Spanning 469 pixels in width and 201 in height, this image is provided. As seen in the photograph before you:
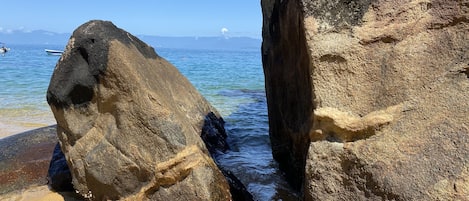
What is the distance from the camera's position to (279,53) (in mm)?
3498

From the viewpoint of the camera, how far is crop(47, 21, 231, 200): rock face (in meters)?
2.72

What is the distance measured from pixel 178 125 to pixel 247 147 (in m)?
2.58

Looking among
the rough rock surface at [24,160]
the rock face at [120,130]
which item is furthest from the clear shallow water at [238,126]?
the rough rock surface at [24,160]

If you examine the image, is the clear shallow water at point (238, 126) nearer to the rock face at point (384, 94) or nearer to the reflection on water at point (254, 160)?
the reflection on water at point (254, 160)

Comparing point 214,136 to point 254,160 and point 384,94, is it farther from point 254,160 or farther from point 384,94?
point 384,94

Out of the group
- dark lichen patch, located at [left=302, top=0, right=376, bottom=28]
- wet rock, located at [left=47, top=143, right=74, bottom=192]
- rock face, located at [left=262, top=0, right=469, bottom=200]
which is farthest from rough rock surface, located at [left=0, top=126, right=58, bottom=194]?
dark lichen patch, located at [left=302, top=0, right=376, bottom=28]

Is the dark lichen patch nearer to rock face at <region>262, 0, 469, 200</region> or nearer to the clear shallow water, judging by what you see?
rock face at <region>262, 0, 469, 200</region>

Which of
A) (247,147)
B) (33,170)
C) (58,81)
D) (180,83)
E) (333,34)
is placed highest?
(333,34)

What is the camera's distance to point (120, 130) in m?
2.80

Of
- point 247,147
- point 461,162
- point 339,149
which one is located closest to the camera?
point 461,162

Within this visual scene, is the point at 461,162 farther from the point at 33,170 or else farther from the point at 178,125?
the point at 33,170

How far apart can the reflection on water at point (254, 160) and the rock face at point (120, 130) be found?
82 cm

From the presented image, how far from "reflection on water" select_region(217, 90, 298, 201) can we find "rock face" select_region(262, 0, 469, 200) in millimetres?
1402

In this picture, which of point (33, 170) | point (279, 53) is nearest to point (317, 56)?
point (279, 53)
